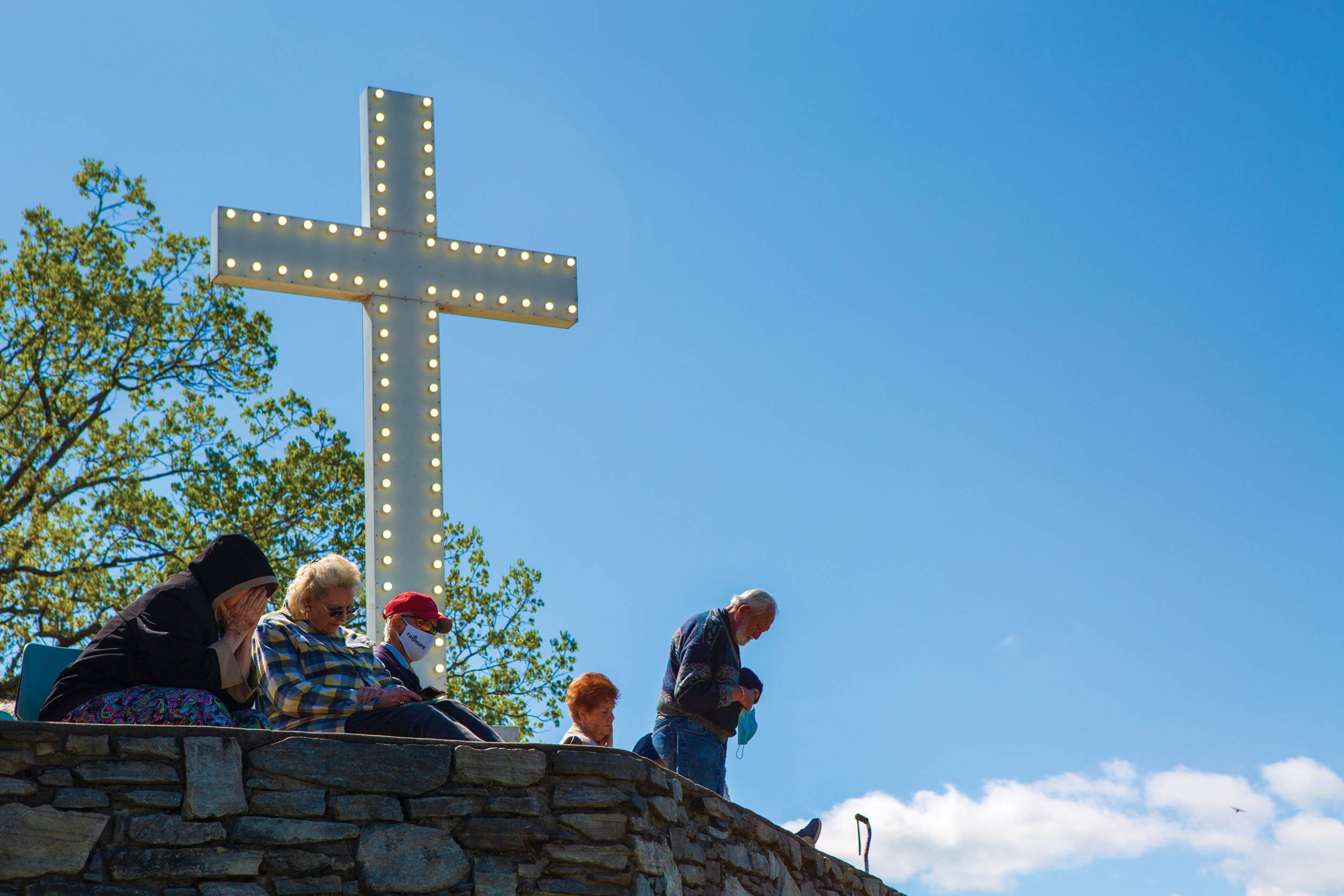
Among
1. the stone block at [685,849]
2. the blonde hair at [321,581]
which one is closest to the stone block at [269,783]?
the blonde hair at [321,581]

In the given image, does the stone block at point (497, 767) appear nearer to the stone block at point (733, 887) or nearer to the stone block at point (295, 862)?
the stone block at point (295, 862)

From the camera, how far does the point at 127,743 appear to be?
4477 mm

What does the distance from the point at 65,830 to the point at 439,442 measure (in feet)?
15.4

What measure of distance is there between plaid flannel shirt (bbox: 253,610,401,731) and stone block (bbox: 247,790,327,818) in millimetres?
847

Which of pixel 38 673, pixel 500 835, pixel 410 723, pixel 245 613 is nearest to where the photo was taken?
pixel 500 835

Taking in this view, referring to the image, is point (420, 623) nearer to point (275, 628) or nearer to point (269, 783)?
point (275, 628)

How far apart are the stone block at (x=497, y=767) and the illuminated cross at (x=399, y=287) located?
3.41 metres

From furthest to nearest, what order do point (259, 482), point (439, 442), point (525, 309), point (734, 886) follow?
point (259, 482), point (525, 309), point (439, 442), point (734, 886)

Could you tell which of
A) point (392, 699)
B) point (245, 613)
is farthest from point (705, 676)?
point (245, 613)

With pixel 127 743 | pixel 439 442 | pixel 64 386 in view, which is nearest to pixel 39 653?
pixel 127 743

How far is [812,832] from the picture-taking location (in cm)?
694

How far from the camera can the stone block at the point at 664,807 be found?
5.05 m

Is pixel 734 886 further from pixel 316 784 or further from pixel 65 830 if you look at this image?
pixel 65 830

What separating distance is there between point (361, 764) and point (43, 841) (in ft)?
3.00
